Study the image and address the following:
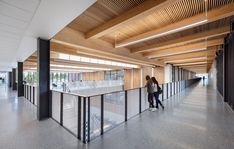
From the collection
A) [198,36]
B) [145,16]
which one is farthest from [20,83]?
[198,36]

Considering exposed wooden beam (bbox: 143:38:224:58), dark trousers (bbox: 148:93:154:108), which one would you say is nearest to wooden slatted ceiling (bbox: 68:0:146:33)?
dark trousers (bbox: 148:93:154:108)

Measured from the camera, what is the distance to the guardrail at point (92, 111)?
2678 mm

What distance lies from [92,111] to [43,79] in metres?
2.36

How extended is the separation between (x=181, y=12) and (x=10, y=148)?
5.03 m

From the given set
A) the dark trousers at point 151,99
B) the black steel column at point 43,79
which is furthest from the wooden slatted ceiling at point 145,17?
A: the dark trousers at point 151,99

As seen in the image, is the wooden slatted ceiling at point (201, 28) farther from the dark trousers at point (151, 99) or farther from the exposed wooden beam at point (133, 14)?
the exposed wooden beam at point (133, 14)

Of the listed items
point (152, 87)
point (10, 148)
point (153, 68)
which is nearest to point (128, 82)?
point (153, 68)

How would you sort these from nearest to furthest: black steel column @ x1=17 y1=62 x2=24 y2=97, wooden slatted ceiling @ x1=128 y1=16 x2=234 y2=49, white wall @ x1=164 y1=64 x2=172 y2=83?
wooden slatted ceiling @ x1=128 y1=16 x2=234 y2=49, black steel column @ x1=17 y1=62 x2=24 y2=97, white wall @ x1=164 y1=64 x2=172 y2=83

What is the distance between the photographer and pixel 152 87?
490cm

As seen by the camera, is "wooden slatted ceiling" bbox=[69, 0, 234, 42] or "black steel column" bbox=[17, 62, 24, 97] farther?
"black steel column" bbox=[17, 62, 24, 97]

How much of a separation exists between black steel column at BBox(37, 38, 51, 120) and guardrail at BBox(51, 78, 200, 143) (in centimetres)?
22

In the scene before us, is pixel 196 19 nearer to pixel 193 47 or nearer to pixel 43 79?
pixel 193 47

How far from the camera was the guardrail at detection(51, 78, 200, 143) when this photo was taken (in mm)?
2678

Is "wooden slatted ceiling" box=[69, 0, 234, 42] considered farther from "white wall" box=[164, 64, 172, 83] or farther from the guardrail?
"white wall" box=[164, 64, 172, 83]
